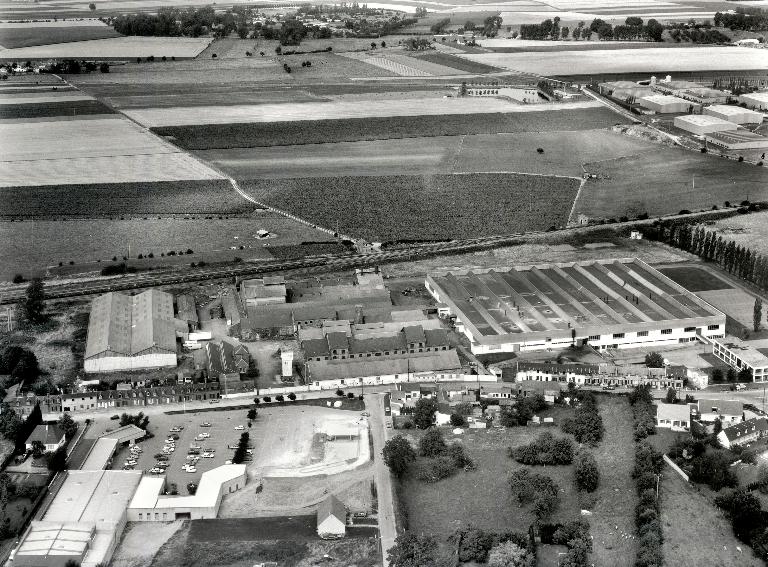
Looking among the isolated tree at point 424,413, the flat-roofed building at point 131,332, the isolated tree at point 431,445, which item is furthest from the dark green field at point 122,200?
the isolated tree at point 431,445

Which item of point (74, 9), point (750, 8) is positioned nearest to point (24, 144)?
point (74, 9)

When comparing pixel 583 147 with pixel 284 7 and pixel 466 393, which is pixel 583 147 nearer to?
pixel 466 393

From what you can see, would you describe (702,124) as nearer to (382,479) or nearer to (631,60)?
(631,60)

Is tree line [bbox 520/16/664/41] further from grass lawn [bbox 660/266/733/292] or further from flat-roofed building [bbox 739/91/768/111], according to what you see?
grass lawn [bbox 660/266/733/292]

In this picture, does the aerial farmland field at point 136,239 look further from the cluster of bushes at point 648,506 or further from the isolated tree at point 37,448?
the cluster of bushes at point 648,506

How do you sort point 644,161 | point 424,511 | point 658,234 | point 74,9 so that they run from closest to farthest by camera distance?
point 424,511
point 658,234
point 644,161
point 74,9
